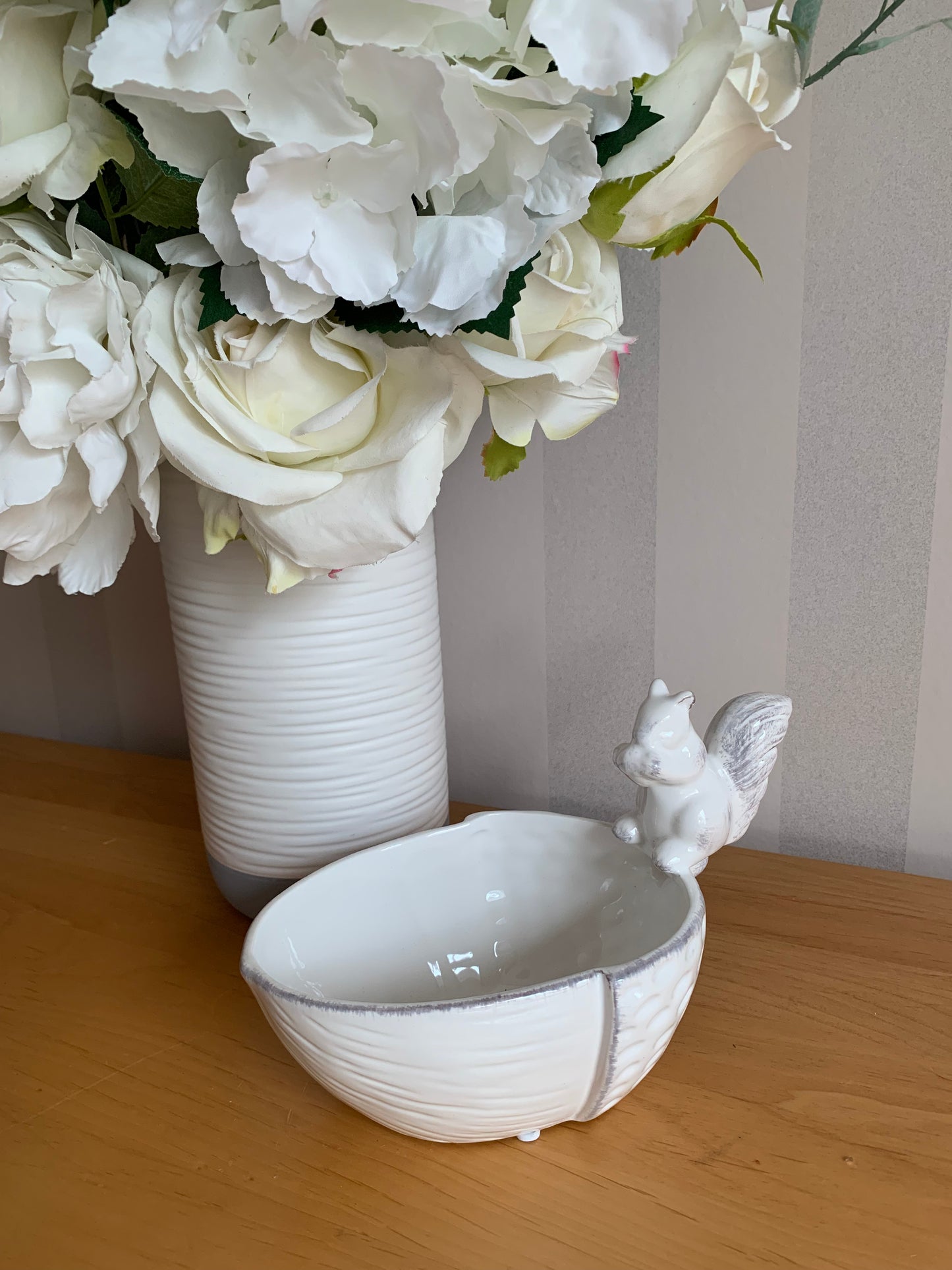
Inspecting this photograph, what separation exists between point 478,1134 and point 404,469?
0.27 m

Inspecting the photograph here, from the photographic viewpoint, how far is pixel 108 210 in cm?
44

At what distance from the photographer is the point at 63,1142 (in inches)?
18.3

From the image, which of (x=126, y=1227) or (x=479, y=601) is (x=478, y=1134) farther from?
(x=479, y=601)

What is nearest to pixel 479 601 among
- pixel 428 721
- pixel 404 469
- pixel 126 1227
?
pixel 428 721

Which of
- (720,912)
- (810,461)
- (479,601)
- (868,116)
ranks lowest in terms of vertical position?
(720,912)

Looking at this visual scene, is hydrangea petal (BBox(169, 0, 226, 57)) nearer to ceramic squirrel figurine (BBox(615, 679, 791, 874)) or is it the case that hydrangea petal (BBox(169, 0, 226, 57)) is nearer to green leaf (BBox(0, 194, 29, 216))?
green leaf (BBox(0, 194, 29, 216))

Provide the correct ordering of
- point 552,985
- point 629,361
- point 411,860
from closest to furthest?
point 552,985
point 411,860
point 629,361

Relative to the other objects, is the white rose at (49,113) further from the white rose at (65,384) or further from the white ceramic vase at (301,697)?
the white ceramic vase at (301,697)

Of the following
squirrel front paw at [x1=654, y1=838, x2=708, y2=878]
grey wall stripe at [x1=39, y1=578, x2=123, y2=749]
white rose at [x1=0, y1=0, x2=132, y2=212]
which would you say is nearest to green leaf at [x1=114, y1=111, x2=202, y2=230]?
white rose at [x1=0, y1=0, x2=132, y2=212]

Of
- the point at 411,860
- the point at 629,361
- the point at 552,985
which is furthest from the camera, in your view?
the point at 629,361

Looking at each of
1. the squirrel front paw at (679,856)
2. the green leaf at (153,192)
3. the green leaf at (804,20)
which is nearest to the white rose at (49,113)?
the green leaf at (153,192)

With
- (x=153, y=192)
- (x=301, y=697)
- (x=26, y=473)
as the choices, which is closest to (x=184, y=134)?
(x=153, y=192)

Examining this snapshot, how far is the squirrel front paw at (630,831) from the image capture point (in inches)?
19.7

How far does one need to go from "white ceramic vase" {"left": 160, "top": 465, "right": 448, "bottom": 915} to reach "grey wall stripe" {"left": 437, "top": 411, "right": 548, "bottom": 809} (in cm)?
14
